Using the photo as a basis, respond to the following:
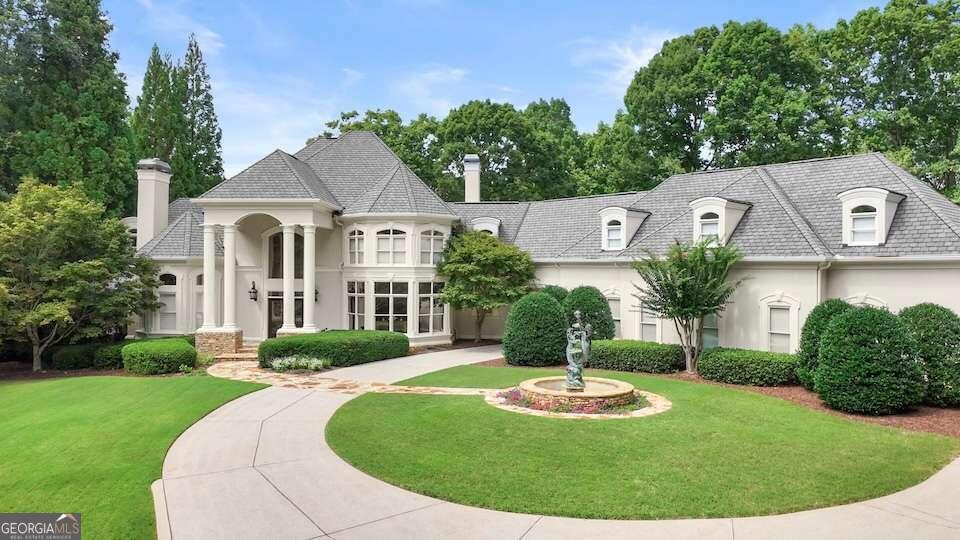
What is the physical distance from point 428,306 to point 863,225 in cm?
1551

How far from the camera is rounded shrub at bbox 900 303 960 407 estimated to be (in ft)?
41.3

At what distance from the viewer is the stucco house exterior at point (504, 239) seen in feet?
52.5

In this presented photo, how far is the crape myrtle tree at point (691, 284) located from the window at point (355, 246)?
1186cm

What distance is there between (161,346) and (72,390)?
3.24 meters

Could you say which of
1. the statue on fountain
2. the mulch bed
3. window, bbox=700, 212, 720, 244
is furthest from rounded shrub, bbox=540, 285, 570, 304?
the statue on fountain

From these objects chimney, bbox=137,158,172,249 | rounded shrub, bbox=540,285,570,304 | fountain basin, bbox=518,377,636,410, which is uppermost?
chimney, bbox=137,158,172,249

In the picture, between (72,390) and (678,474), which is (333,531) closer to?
(678,474)

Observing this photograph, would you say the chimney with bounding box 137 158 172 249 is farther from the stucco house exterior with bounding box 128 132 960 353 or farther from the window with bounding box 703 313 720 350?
the window with bounding box 703 313 720 350

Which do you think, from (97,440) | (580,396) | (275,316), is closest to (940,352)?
(580,396)

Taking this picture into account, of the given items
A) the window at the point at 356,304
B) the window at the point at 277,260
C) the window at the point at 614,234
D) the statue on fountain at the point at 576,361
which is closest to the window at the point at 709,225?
the window at the point at 614,234

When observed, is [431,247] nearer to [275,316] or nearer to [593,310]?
[275,316]

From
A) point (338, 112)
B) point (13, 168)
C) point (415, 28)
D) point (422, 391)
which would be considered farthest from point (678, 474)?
point (338, 112)

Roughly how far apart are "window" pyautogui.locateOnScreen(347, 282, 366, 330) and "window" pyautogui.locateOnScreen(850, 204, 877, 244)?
57.0 feet

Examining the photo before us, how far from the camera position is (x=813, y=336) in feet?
46.3
